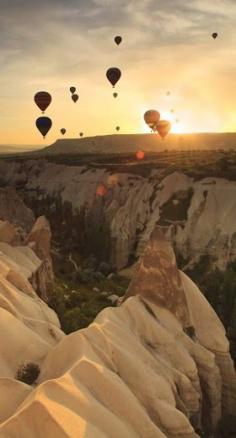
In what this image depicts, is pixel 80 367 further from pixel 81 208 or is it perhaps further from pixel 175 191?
pixel 81 208

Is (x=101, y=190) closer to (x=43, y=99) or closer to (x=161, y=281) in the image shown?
(x=43, y=99)

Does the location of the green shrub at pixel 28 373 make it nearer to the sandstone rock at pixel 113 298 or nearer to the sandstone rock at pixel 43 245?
the sandstone rock at pixel 43 245

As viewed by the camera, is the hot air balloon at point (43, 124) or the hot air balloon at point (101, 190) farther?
the hot air balloon at point (101, 190)

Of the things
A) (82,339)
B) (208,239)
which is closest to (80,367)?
(82,339)

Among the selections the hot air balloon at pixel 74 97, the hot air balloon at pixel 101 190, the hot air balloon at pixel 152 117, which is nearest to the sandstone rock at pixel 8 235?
the hot air balloon at pixel 152 117

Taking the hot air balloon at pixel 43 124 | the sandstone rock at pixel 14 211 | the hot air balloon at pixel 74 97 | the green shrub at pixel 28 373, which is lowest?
the green shrub at pixel 28 373

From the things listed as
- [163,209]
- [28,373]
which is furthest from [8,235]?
[163,209]

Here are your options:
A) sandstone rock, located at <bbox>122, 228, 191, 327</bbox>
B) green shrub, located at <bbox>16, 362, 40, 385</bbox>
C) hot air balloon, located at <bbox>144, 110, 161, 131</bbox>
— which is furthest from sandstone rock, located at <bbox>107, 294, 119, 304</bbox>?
hot air balloon, located at <bbox>144, 110, 161, 131</bbox>

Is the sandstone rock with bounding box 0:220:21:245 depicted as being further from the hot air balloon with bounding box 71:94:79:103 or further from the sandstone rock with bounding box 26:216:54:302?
the hot air balloon with bounding box 71:94:79:103
